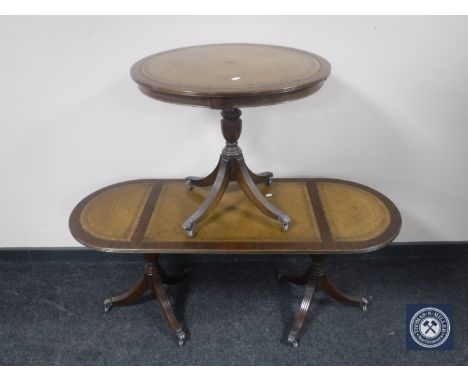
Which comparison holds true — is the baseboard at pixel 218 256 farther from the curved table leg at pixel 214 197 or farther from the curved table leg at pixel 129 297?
the curved table leg at pixel 214 197

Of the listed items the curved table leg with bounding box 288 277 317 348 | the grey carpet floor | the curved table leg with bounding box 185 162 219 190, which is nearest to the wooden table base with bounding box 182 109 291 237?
the curved table leg with bounding box 185 162 219 190

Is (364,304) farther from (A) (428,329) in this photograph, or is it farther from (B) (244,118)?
(B) (244,118)

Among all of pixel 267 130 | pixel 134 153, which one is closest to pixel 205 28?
pixel 267 130

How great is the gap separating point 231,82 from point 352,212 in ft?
2.43

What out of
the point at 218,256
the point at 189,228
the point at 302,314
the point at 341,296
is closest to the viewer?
the point at 189,228

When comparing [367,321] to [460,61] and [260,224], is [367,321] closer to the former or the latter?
[260,224]

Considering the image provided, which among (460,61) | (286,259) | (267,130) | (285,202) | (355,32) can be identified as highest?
(355,32)

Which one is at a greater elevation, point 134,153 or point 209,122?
point 209,122

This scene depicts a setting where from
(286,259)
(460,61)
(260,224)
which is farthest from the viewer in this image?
(286,259)

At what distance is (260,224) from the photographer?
59.1 inches

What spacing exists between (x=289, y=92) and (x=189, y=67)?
344 mm

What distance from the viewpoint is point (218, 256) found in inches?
82.1

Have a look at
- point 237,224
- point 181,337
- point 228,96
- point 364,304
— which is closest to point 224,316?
point 181,337

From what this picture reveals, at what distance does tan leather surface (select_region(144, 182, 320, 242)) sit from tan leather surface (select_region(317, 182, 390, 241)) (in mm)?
75
